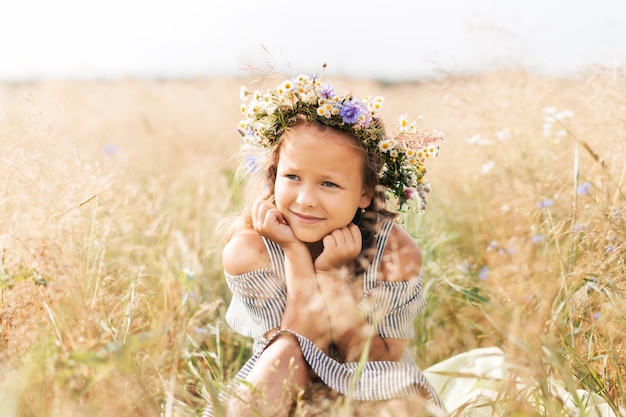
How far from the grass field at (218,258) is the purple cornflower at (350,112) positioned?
12.6 inches

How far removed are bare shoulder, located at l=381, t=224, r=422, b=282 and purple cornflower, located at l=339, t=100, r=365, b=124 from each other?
0.48m

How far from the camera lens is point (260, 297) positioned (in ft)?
8.21

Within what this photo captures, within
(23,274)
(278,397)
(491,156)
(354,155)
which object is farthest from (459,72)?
(23,274)

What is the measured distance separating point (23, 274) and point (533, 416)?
146 centimetres

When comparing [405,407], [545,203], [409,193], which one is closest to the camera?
[405,407]

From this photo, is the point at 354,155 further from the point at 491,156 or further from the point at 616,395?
the point at 491,156

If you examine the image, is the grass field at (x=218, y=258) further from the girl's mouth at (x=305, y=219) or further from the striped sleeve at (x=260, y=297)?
the girl's mouth at (x=305, y=219)

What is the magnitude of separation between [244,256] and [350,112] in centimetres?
65

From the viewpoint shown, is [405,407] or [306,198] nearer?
[405,407]

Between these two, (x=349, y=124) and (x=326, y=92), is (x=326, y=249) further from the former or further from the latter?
(x=326, y=92)

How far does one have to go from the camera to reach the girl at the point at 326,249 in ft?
7.75

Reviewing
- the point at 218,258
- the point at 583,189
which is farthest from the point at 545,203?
the point at 218,258

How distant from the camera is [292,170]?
98.6 inches

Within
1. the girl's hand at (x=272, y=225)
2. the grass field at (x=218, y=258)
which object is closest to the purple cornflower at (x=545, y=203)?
the grass field at (x=218, y=258)
